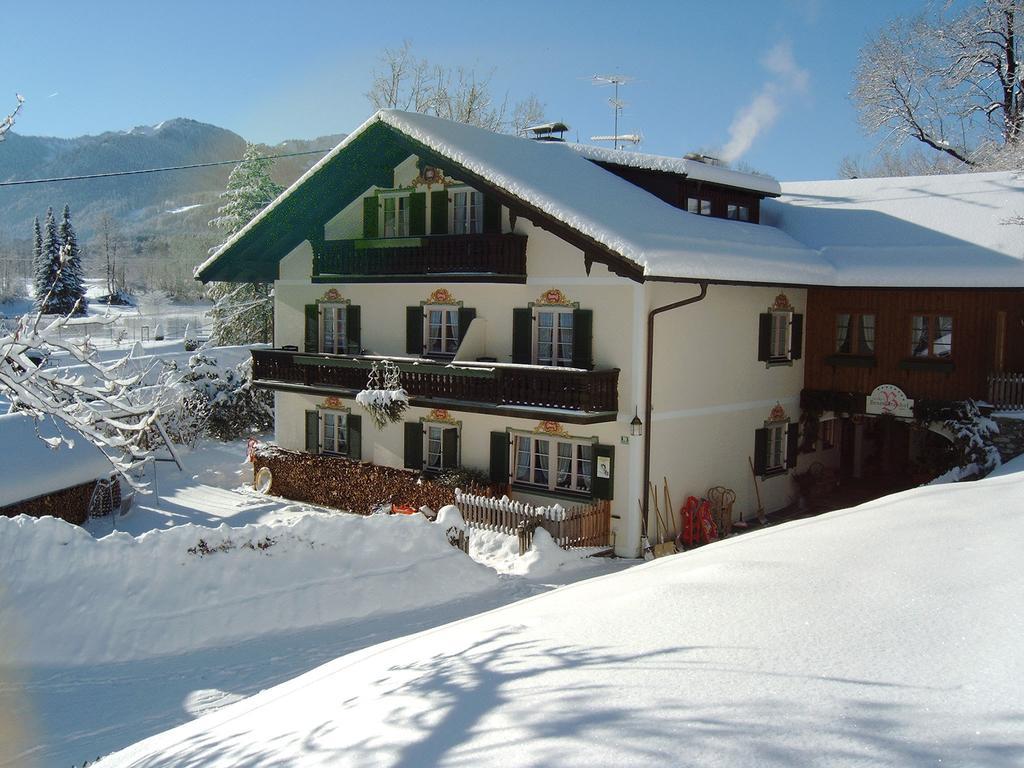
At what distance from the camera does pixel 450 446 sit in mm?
21875

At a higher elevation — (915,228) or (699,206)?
(699,206)

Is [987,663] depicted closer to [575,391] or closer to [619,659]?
[619,659]

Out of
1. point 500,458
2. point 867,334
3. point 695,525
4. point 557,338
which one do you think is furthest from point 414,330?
point 867,334

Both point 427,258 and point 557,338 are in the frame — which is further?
point 427,258

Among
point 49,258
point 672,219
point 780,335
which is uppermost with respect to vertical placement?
point 49,258

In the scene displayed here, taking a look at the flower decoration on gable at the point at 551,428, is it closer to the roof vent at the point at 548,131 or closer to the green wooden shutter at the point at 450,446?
the green wooden shutter at the point at 450,446

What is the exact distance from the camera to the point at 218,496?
79.9ft

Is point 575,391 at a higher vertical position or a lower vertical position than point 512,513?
higher

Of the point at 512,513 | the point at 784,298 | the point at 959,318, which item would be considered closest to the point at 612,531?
the point at 512,513

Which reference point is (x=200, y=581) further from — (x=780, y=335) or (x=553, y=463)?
(x=780, y=335)

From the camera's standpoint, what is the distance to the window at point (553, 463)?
19.6 m

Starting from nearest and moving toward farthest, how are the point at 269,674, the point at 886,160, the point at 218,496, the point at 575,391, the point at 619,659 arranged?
the point at 619,659
the point at 269,674
the point at 575,391
the point at 218,496
the point at 886,160

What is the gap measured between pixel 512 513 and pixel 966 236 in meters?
13.2

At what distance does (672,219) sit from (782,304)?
13.6 feet
